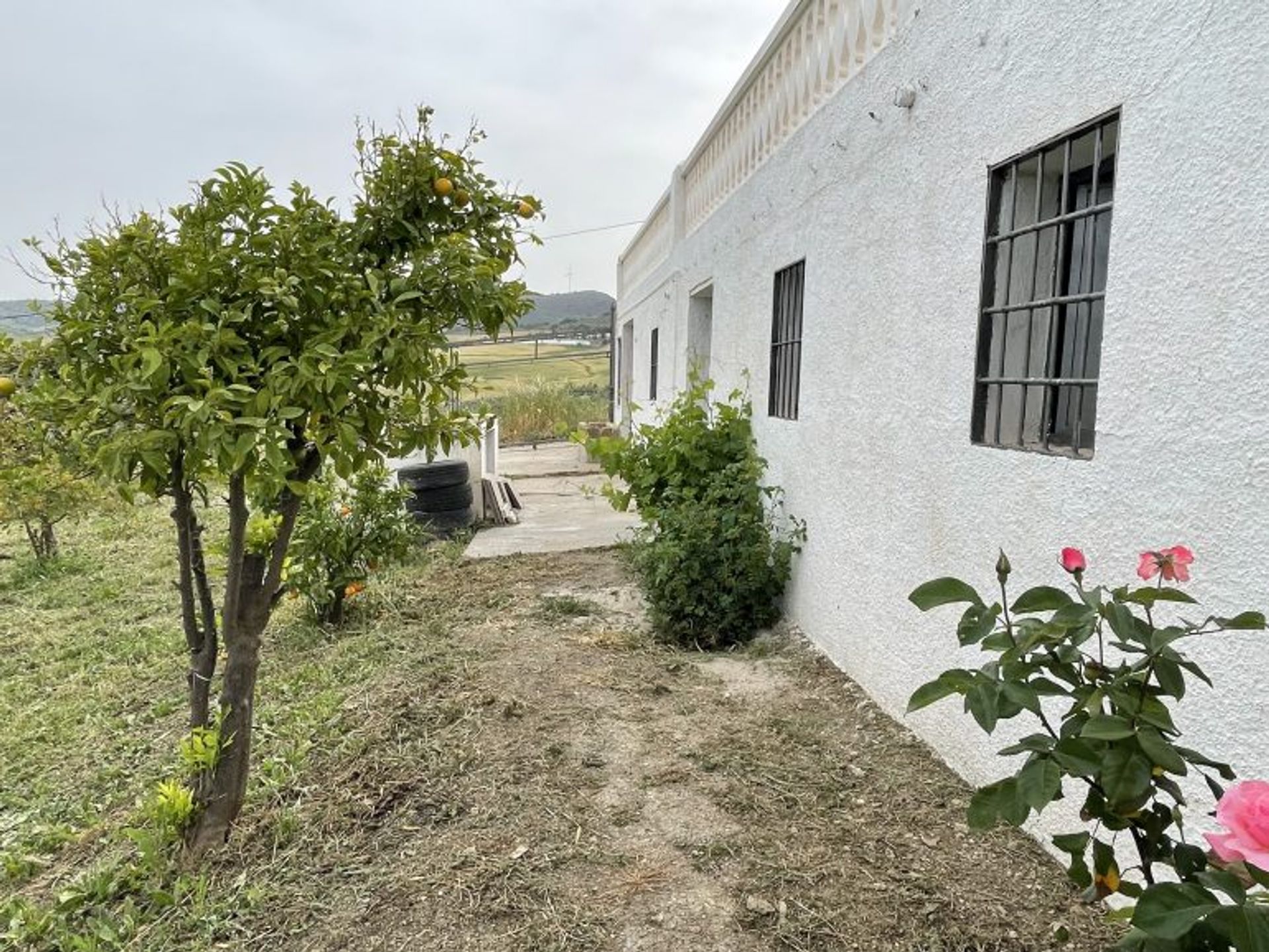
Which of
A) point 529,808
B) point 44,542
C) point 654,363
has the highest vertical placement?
point 654,363

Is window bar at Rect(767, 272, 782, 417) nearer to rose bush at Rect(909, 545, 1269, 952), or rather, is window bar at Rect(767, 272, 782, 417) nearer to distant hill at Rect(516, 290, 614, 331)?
rose bush at Rect(909, 545, 1269, 952)

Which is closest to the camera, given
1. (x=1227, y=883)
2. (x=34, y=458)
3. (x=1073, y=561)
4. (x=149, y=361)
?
(x=1227, y=883)

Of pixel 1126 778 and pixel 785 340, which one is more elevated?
pixel 785 340

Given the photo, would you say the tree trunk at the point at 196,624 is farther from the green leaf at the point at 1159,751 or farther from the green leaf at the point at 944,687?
the green leaf at the point at 1159,751

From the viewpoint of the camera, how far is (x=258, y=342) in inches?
89.0

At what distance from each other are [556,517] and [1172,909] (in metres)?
8.35

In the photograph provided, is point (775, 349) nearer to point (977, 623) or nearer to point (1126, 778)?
point (977, 623)

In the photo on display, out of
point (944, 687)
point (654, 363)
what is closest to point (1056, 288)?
point (944, 687)

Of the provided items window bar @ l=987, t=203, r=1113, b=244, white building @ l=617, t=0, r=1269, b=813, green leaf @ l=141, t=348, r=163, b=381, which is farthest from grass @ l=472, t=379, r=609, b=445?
Result: green leaf @ l=141, t=348, r=163, b=381

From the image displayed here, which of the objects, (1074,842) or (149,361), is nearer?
(1074,842)

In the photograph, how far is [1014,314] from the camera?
263cm

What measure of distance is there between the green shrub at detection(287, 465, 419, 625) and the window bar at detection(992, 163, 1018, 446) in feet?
11.4

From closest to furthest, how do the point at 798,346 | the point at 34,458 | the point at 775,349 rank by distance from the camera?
the point at 798,346 → the point at 775,349 → the point at 34,458

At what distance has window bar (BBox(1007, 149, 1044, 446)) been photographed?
2.40 metres
